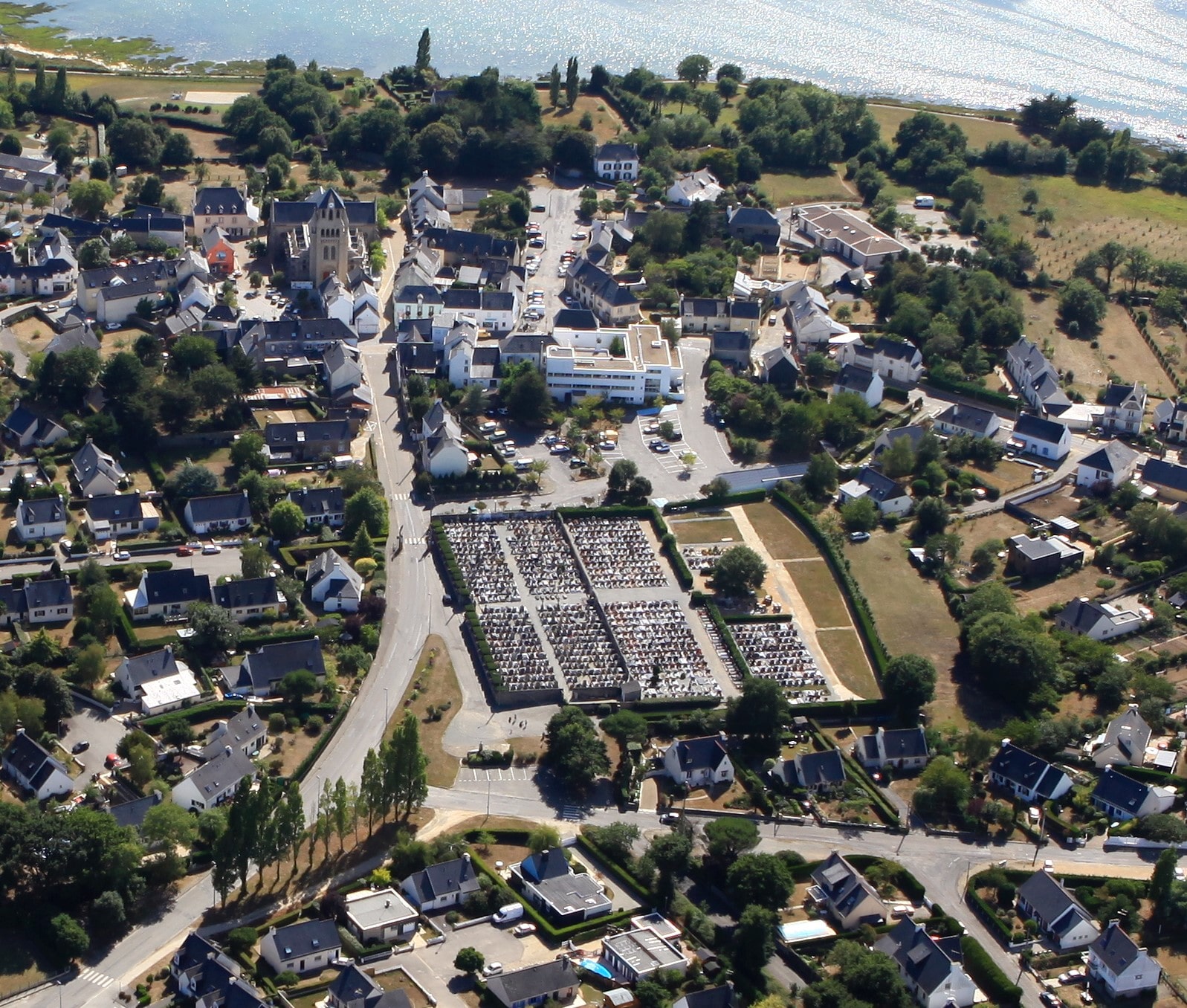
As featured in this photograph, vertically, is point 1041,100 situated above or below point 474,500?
above

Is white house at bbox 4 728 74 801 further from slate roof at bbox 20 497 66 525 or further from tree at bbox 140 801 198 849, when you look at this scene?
slate roof at bbox 20 497 66 525

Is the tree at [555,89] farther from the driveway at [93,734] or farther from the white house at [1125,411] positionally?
the driveway at [93,734]

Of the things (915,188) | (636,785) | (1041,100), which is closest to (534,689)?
(636,785)

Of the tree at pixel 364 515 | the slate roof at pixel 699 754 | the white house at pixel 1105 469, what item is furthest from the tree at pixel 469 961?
the white house at pixel 1105 469

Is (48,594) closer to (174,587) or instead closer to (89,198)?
(174,587)

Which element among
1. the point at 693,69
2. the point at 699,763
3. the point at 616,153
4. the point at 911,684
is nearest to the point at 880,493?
the point at 911,684

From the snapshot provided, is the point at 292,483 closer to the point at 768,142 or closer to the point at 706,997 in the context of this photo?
the point at 706,997
